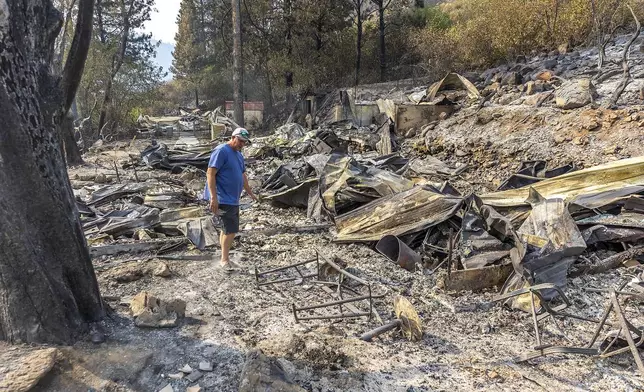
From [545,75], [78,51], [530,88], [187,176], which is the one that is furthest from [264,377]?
[545,75]

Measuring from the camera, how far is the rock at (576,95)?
8.15 m

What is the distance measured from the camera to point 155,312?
3.19 m

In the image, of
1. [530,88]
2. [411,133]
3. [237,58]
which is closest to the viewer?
[530,88]

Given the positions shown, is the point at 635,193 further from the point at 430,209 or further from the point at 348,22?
the point at 348,22

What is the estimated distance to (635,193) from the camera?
189 inches

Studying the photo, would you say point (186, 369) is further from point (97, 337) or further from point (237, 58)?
point (237, 58)

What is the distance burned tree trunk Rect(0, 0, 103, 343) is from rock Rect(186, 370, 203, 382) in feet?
2.74

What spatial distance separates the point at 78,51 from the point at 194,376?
2.71m

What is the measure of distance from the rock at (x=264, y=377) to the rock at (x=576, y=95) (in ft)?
27.1

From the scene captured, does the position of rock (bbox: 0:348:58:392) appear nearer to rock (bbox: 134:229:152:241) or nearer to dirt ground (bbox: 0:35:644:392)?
dirt ground (bbox: 0:35:644:392)

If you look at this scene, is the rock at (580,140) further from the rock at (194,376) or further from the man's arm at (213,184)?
the rock at (194,376)

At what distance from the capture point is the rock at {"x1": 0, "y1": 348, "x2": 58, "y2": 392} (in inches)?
85.8

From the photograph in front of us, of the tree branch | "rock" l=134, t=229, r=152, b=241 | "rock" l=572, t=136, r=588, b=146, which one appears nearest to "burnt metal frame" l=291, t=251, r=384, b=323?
"rock" l=134, t=229, r=152, b=241

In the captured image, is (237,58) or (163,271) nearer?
(163,271)
